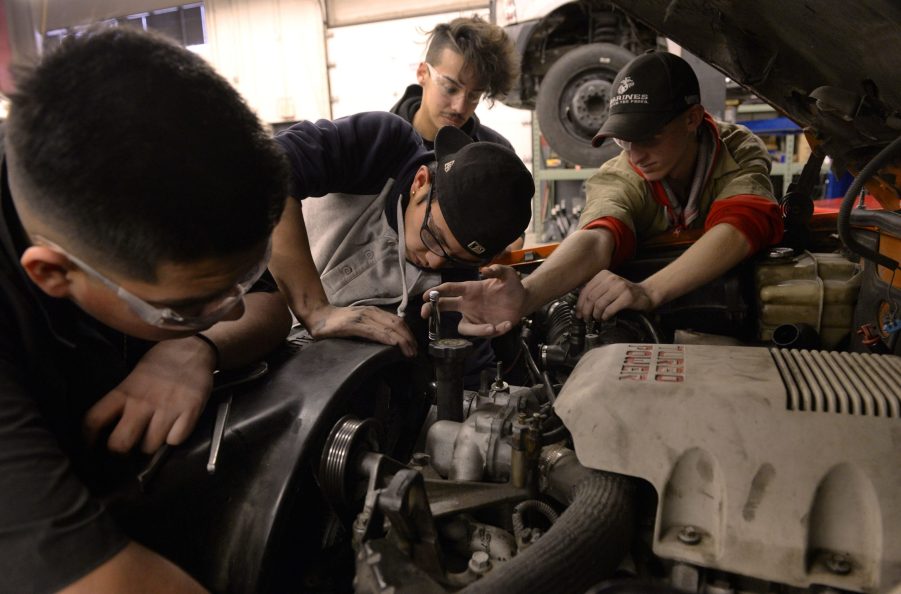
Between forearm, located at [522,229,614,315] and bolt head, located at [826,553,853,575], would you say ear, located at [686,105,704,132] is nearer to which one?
forearm, located at [522,229,614,315]

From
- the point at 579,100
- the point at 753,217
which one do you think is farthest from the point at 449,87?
the point at 579,100

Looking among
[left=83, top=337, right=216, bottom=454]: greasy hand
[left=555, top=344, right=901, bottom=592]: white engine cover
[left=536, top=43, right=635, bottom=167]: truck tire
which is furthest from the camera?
[left=536, top=43, right=635, bottom=167]: truck tire

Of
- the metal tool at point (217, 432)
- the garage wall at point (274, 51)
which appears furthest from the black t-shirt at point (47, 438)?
the garage wall at point (274, 51)

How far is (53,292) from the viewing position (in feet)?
2.60

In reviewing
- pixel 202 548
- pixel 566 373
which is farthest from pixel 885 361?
pixel 202 548

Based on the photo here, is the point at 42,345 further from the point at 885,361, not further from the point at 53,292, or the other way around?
the point at 885,361

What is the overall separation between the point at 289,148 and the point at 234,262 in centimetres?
95

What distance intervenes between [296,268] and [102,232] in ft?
3.05

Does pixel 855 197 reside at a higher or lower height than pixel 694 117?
lower

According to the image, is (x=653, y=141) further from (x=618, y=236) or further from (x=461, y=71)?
(x=461, y=71)

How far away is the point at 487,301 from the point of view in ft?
5.48

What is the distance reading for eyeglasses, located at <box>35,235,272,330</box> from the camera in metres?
0.77

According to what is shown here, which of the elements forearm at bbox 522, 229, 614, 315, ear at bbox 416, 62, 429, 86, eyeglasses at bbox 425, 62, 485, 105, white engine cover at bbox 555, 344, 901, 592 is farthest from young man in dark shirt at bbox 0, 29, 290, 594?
ear at bbox 416, 62, 429, 86

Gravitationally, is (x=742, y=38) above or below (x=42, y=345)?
above
